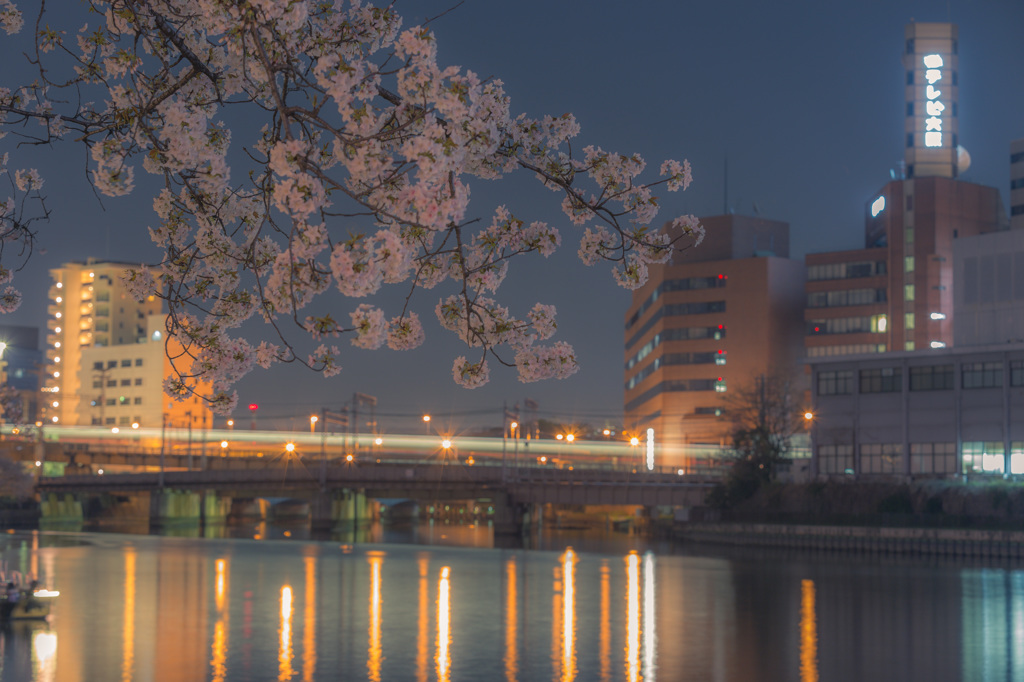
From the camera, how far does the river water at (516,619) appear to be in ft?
125

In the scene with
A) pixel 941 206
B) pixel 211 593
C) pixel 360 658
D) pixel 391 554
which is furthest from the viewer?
pixel 941 206

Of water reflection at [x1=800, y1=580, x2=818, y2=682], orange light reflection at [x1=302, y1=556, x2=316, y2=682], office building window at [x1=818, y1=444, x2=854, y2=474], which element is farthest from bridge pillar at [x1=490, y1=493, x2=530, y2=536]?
water reflection at [x1=800, y1=580, x2=818, y2=682]

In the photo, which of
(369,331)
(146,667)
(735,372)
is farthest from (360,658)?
(735,372)

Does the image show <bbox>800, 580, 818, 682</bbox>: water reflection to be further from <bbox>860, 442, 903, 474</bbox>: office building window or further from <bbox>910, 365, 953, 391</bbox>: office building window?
<bbox>910, 365, 953, 391</bbox>: office building window

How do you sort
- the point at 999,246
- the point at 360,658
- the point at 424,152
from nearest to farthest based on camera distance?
the point at 424,152
the point at 360,658
the point at 999,246

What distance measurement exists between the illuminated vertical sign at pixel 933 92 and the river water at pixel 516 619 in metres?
75.3

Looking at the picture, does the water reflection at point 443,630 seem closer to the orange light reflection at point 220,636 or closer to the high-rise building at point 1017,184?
the orange light reflection at point 220,636

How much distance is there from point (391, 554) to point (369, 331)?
268ft

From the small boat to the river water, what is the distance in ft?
1.36

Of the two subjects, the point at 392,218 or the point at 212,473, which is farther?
the point at 212,473

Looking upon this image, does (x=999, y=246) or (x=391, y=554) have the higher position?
(x=999, y=246)

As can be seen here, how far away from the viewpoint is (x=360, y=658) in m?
39.5

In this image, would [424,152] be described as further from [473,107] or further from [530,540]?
[530,540]

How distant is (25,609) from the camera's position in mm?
42875
